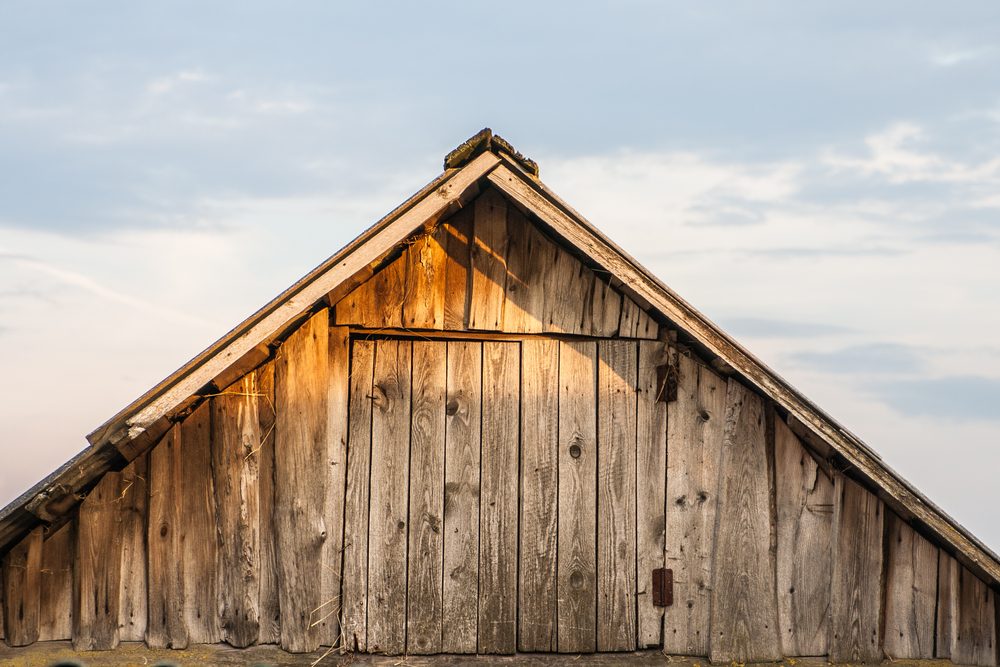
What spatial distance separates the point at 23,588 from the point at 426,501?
2590mm

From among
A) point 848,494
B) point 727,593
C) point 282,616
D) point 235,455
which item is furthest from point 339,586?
point 848,494

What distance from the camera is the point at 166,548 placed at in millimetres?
6590

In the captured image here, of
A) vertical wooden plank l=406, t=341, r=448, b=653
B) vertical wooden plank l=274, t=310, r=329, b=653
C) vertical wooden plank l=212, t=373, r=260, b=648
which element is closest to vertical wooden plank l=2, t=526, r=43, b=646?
vertical wooden plank l=212, t=373, r=260, b=648

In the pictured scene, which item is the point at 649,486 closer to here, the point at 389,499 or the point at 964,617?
the point at 389,499

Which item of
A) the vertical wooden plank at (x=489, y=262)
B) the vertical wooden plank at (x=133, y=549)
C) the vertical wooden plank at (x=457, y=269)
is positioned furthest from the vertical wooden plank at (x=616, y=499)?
the vertical wooden plank at (x=133, y=549)

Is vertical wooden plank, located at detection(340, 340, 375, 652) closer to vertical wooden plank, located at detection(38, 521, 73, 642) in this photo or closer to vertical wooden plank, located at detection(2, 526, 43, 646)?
vertical wooden plank, located at detection(38, 521, 73, 642)

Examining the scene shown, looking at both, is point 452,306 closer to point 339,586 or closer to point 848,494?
point 339,586

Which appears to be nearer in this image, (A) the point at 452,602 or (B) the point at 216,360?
(B) the point at 216,360

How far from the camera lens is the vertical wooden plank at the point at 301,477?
6.57 metres

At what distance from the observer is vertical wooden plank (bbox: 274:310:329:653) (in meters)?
6.57

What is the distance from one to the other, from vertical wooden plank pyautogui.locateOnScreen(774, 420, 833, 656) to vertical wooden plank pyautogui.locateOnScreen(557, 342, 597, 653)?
1.25m

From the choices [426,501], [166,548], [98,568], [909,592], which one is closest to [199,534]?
[166,548]

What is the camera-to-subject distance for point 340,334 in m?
6.71

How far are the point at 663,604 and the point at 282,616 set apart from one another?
96.1 inches
